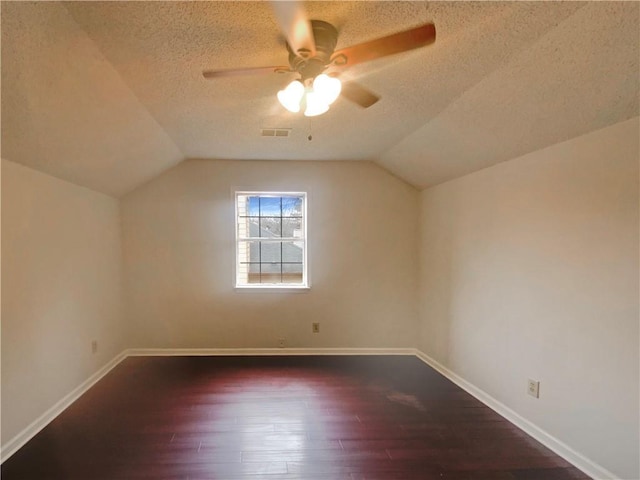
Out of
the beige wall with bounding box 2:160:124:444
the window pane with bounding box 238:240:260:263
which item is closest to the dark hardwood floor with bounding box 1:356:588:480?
the beige wall with bounding box 2:160:124:444

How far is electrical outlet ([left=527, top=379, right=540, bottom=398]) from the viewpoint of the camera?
7.77ft

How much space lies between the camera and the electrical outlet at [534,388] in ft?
7.77

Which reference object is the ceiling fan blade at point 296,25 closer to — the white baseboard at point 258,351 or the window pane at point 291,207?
the window pane at point 291,207

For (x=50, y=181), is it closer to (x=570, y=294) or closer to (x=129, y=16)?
(x=129, y=16)

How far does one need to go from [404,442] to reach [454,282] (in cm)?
168

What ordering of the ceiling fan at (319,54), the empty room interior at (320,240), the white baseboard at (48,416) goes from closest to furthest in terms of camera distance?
the ceiling fan at (319,54)
the empty room interior at (320,240)
the white baseboard at (48,416)

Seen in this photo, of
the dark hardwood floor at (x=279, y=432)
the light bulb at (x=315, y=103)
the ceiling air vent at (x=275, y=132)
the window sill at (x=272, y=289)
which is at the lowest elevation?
the dark hardwood floor at (x=279, y=432)

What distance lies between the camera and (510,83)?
1.91 metres

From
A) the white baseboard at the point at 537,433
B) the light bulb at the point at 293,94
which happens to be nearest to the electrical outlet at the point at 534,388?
the white baseboard at the point at 537,433

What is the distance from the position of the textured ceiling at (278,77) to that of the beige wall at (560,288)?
0.24 m

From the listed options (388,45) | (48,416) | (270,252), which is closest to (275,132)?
(270,252)

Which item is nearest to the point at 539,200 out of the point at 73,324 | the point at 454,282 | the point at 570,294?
the point at 570,294

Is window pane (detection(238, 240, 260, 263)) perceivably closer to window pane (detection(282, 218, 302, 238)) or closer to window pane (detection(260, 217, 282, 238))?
window pane (detection(260, 217, 282, 238))

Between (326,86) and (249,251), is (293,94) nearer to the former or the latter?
(326,86)
